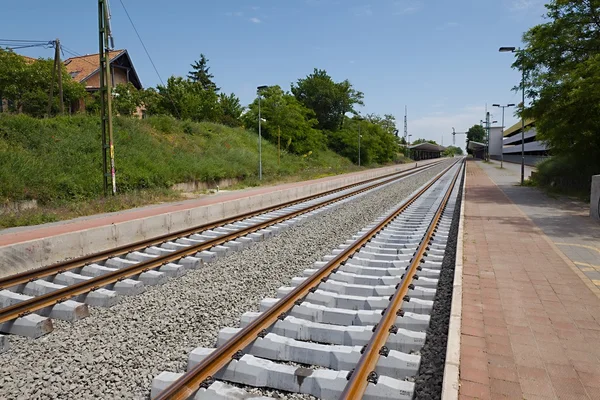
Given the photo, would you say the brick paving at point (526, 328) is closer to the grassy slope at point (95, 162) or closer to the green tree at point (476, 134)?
the grassy slope at point (95, 162)

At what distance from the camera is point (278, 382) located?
3684 mm

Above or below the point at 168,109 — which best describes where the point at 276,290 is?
below

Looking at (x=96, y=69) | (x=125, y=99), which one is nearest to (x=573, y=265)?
(x=125, y=99)

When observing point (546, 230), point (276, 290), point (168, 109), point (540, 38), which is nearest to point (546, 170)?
point (540, 38)

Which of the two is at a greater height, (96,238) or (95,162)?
(95,162)

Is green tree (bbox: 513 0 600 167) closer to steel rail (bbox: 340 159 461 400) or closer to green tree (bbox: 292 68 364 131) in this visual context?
steel rail (bbox: 340 159 461 400)

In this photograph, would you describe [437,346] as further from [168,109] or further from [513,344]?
[168,109]

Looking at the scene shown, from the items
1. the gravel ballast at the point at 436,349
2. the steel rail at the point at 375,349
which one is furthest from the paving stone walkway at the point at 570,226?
the steel rail at the point at 375,349

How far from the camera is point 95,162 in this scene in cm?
1905

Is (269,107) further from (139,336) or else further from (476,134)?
(476,134)

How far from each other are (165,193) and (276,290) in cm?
1421

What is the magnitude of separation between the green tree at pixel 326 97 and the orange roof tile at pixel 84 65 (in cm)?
3362

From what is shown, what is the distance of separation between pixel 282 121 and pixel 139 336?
3973 cm

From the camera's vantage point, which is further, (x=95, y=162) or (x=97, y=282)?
(x=95, y=162)
